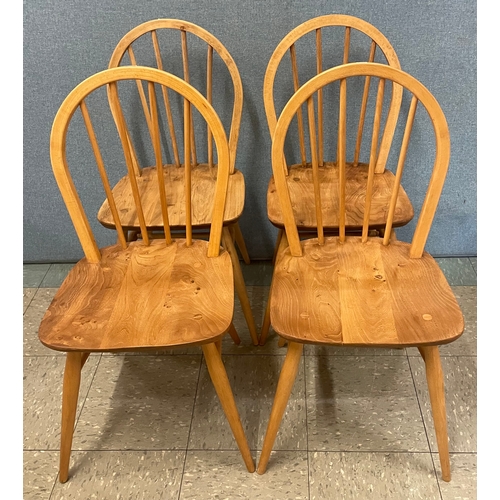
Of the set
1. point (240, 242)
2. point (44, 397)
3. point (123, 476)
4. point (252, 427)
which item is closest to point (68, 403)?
point (123, 476)

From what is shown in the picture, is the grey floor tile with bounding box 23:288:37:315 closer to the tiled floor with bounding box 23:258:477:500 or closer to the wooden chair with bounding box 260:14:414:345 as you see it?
the tiled floor with bounding box 23:258:477:500

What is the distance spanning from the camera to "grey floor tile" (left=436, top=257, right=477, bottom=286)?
1972 millimetres

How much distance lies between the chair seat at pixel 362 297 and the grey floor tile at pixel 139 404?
505mm

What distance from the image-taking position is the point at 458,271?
6.63ft

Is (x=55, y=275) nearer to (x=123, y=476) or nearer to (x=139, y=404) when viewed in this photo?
(x=139, y=404)

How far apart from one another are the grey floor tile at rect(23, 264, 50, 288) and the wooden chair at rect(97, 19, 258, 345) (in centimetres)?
58

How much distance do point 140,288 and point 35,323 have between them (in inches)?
29.9

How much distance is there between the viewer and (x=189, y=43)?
1.70 m

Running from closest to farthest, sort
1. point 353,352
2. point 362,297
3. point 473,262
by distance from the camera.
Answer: point 362,297, point 353,352, point 473,262

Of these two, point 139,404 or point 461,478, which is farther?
point 139,404

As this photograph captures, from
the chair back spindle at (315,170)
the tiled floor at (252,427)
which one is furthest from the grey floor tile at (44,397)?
the chair back spindle at (315,170)

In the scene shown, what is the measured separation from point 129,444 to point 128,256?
0.49 m

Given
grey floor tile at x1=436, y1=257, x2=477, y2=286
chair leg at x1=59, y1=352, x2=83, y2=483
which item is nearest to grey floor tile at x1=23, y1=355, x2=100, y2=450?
chair leg at x1=59, y1=352, x2=83, y2=483
